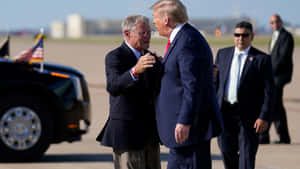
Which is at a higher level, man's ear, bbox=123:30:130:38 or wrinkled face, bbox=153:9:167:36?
wrinkled face, bbox=153:9:167:36

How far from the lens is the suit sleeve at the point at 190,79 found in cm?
452

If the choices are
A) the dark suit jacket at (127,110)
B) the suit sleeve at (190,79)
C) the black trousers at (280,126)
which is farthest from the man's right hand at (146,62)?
the black trousers at (280,126)

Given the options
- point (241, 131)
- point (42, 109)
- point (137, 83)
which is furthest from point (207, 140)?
point (42, 109)

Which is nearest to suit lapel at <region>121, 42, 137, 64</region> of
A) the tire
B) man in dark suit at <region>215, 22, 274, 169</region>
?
man in dark suit at <region>215, 22, 274, 169</region>

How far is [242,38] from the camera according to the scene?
685 centimetres

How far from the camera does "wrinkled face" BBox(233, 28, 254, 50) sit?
682cm

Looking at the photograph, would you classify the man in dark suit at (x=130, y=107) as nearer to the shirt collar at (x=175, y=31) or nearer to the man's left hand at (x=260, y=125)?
the shirt collar at (x=175, y=31)

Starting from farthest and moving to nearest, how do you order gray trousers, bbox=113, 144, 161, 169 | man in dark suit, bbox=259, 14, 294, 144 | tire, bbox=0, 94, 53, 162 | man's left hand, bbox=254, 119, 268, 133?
1. man in dark suit, bbox=259, 14, 294, 144
2. tire, bbox=0, 94, 53, 162
3. man's left hand, bbox=254, 119, 268, 133
4. gray trousers, bbox=113, 144, 161, 169

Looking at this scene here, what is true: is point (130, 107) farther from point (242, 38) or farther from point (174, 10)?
point (242, 38)

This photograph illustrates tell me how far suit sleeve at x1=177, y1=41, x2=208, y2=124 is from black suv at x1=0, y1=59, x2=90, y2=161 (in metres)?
4.00

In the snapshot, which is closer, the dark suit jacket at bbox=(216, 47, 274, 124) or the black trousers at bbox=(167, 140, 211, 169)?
the black trousers at bbox=(167, 140, 211, 169)

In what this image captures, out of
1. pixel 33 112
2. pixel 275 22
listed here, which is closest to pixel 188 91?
pixel 33 112

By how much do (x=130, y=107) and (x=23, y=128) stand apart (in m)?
3.39

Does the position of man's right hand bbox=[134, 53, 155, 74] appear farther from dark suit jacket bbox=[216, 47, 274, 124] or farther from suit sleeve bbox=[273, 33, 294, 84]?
suit sleeve bbox=[273, 33, 294, 84]
